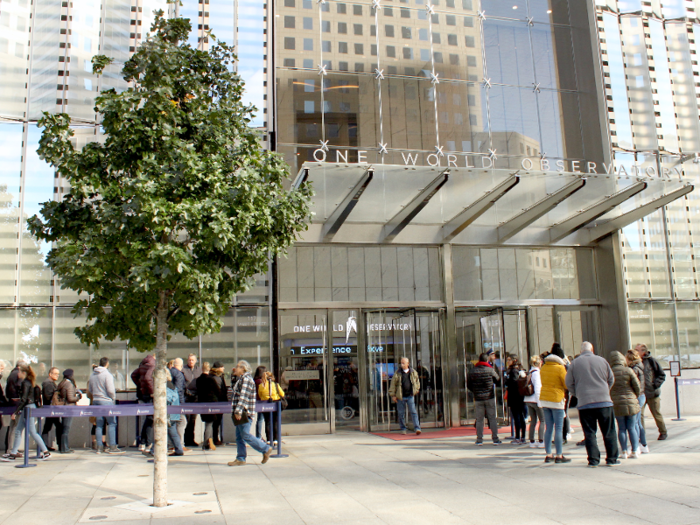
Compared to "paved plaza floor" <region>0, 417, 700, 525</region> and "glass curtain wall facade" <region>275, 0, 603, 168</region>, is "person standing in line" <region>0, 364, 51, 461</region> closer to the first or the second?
"paved plaza floor" <region>0, 417, 700, 525</region>

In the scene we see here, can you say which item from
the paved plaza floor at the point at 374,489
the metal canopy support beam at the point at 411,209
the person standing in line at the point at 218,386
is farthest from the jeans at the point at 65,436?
the metal canopy support beam at the point at 411,209

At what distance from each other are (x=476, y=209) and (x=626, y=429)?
6088 millimetres

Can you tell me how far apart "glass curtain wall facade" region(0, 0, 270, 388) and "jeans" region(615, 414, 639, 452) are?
7544mm

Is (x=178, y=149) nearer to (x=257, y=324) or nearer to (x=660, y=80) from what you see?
(x=257, y=324)

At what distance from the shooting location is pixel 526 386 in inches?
441

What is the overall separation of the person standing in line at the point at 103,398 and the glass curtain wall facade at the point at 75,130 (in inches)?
61.9

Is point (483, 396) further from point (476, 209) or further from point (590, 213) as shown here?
point (590, 213)

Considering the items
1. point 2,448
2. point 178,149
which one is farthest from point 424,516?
point 2,448

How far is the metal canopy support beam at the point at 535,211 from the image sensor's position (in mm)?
13844

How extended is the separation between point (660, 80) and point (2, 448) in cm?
1841

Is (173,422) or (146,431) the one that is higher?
(173,422)

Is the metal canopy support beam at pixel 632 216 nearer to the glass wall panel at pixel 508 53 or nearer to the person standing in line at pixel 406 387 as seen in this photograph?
the glass wall panel at pixel 508 53

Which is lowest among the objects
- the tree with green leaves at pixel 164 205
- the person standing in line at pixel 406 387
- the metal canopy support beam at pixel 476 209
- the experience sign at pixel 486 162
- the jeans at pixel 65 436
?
the jeans at pixel 65 436

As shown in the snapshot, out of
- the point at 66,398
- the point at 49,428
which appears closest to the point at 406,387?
the point at 66,398
